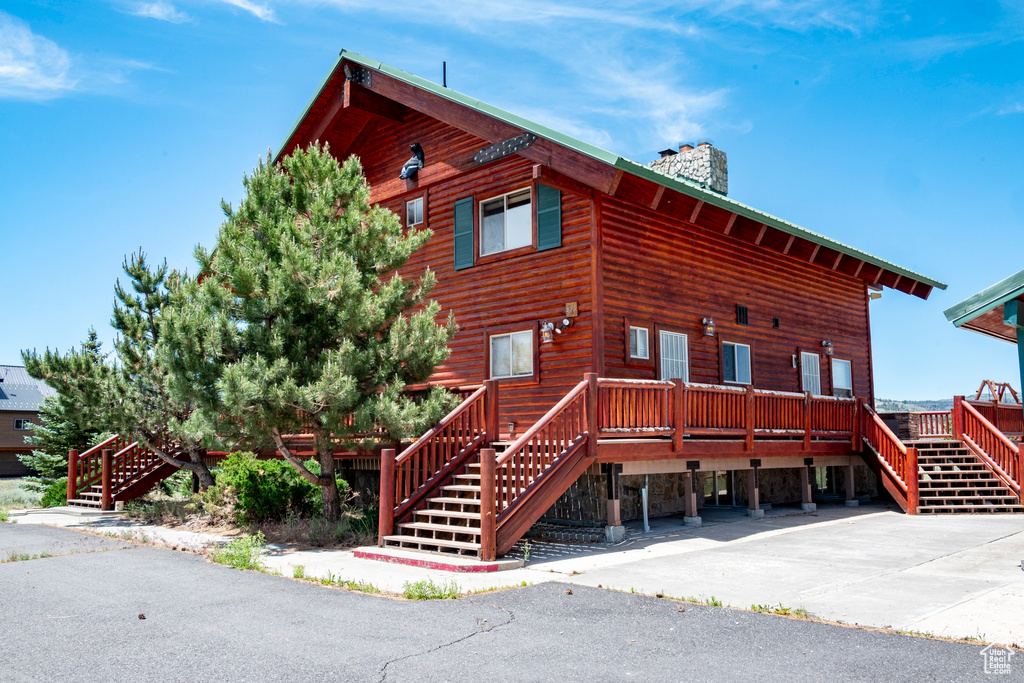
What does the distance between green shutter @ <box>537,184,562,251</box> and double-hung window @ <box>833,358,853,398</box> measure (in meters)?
9.58

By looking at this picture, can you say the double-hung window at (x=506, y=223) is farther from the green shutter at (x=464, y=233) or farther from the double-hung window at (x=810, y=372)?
the double-hung window at (x=810, y=372)

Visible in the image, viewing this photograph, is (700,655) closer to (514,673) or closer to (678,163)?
(514,673)

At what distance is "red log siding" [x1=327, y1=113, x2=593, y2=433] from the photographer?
1430cm

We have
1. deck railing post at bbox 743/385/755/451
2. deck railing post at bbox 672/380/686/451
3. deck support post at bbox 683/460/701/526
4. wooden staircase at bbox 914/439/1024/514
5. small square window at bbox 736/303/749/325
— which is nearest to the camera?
deck railing post at bbox 672/380/686/451

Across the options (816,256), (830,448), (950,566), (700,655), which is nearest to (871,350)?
(816,256)

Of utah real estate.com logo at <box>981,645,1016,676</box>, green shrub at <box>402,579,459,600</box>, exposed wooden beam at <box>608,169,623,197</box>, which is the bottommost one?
utah real estate.com logo at <box>981,645,1016,676</box>

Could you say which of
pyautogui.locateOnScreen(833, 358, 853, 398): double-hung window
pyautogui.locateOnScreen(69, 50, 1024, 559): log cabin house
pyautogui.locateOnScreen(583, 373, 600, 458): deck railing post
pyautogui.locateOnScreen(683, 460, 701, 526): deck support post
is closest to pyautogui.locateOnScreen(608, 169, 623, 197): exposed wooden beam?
pyautogui.locateOnScreen(69, 50, 1024, 559): log cabin house

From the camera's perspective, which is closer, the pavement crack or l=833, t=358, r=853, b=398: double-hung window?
the pavement crack

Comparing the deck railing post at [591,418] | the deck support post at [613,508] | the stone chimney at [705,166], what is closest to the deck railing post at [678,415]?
the deck support post at [613,508]

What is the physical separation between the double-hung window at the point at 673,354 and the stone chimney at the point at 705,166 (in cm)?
557

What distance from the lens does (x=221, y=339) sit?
12.4 m

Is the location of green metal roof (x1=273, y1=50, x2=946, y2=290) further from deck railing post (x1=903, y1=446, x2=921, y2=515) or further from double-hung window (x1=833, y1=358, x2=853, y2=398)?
deck railing post (x1=903, y1=446, x2=921, y2=515)

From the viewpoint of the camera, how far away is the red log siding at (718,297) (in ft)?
47.6

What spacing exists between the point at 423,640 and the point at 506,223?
1059 cm
